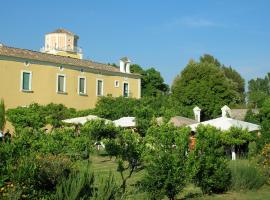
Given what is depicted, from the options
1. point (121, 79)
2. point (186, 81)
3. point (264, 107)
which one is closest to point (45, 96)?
point (121, 79)

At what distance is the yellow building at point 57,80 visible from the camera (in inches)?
1588

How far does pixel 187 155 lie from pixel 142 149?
111 cm

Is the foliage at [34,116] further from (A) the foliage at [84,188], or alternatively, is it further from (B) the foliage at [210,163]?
(A) the foliage at [84,188]

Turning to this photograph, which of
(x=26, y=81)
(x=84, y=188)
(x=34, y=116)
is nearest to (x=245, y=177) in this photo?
(x=84, y=188)

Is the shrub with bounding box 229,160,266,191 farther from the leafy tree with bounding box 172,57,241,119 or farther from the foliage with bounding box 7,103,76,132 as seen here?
the leafy tree with bounding box 172,57,241,119

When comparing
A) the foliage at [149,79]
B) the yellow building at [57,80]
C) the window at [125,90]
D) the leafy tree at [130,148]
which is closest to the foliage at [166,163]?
the leafy tree at [130,148]

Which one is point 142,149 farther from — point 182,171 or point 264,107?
point 264,107

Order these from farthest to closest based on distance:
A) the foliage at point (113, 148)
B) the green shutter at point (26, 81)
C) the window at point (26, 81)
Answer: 1. the green shutter at point (26, 81)
2. the window at point (26, 81)
3. the foliage at point (113, 148)

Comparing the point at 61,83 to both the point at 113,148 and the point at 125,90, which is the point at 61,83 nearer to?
the point at 125,90

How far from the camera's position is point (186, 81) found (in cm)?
5416

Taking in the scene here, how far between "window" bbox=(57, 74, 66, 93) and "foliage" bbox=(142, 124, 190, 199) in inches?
1319

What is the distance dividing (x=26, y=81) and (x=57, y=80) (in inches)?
131

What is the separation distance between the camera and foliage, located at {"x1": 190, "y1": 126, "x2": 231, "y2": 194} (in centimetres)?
1242

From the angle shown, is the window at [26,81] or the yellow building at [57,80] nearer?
the yellow building at [57,80]
